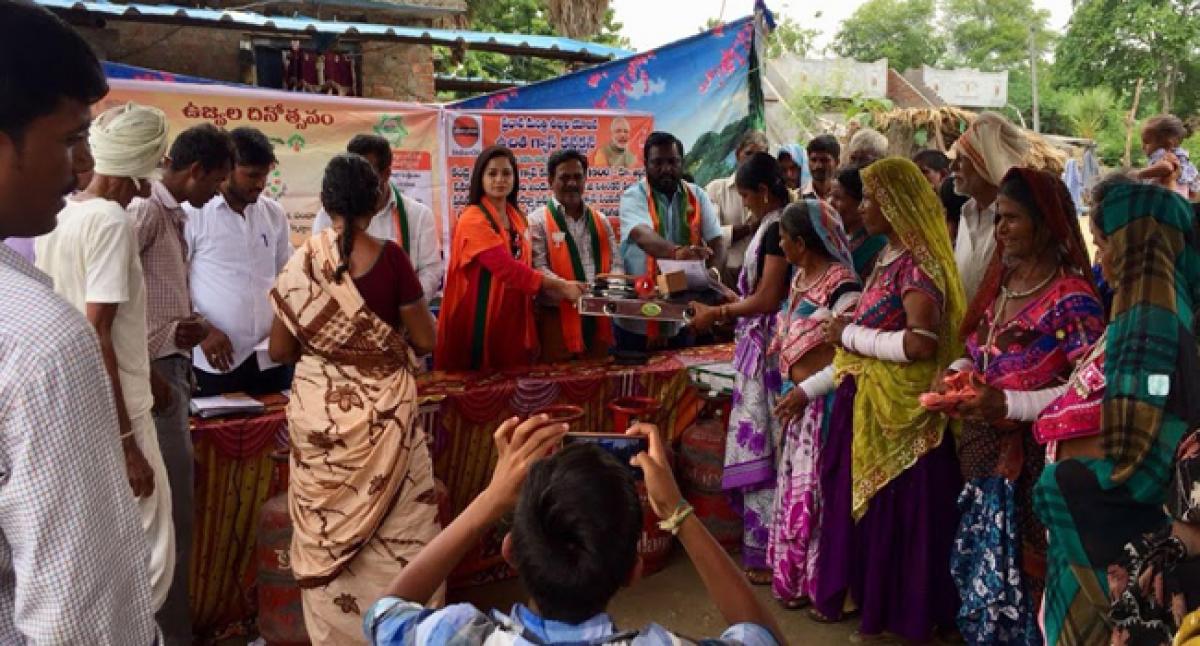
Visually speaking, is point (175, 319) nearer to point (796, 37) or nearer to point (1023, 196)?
point (1023, 196)

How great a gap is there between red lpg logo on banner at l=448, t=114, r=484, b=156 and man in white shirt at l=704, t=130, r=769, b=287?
1923mm

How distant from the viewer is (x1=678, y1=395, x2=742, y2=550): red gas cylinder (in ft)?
14.7

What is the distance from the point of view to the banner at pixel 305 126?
6055mm

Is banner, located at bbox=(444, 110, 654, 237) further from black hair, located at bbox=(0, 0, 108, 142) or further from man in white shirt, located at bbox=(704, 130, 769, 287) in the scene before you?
black hair, located at bbox=(0, 0, 108, 142)

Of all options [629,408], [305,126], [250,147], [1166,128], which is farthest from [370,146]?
[1166,128]

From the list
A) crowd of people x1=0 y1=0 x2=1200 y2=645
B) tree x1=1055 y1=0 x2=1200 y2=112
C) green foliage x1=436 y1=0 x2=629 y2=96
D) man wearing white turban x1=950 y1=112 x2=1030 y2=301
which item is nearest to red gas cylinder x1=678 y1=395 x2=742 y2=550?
crowd of people x1=0 y1=0 x2=1200 y2=645

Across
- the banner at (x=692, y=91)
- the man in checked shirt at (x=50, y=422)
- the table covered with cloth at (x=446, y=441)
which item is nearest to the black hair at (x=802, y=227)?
the table covered with cloth at (x=446, y=441)

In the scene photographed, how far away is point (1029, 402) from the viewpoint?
2.87 meters

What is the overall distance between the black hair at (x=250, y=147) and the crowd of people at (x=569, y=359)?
0.5 inches

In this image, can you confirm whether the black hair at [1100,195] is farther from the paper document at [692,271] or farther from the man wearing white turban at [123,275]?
the man wearing white turban at [123,275]

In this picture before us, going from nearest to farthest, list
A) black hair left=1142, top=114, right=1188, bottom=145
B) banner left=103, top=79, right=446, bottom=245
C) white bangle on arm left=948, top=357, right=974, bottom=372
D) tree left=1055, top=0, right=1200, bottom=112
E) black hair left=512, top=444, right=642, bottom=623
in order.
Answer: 1. black hair left=512, top=444, right=642, bottom=623
2. white bangle on arm left=948, top=357, right=974, bottom=372
3. banner left=103, top=79, right=446, bottom=245
4. black hair left=1142, top=114, right=1188, bottom=145
5. tree left=1055, top=0, right=1200, bottom=112

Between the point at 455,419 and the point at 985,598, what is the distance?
2.31m

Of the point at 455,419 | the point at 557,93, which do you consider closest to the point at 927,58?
the point at 557,93

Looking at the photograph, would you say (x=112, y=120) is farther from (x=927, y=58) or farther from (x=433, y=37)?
(x=927, y=58)
